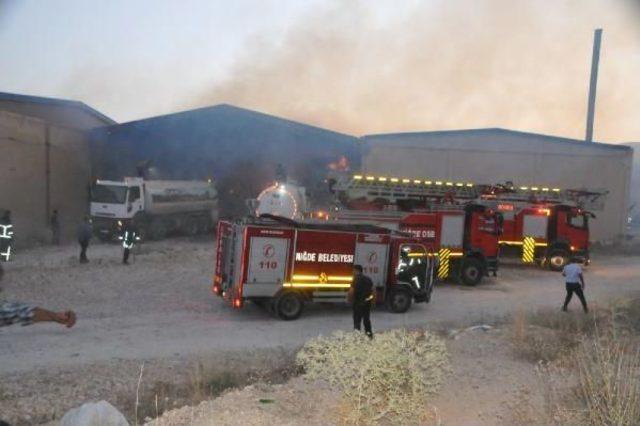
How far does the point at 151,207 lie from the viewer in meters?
23.1

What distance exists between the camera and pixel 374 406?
15.9 ft

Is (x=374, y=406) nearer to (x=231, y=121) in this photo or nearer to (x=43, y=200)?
(x=43, y=200)

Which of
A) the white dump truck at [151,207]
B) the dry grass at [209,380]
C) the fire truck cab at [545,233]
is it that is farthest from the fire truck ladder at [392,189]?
the dry grass at [209,380]

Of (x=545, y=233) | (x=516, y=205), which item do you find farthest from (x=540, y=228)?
(x=516, y=205)

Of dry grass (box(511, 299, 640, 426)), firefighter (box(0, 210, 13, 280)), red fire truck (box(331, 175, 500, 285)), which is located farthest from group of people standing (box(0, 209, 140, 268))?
dry grass (box(511, 299, 640, 426))

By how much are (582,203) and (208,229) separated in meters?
16.2

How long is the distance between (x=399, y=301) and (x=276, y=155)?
68.0ft

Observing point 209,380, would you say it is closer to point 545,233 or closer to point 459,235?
point 459,235

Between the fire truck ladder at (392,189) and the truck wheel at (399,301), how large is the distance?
17.9ft

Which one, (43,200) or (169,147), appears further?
(169,147)

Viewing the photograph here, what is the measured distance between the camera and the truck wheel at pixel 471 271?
16766 millimetres

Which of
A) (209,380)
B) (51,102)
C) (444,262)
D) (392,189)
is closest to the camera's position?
(209,380)

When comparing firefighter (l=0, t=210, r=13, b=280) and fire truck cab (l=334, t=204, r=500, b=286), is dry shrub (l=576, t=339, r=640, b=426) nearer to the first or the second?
fire truck cab (l=334, t=204, r=500, b=286)

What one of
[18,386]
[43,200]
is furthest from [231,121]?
[18,386]
